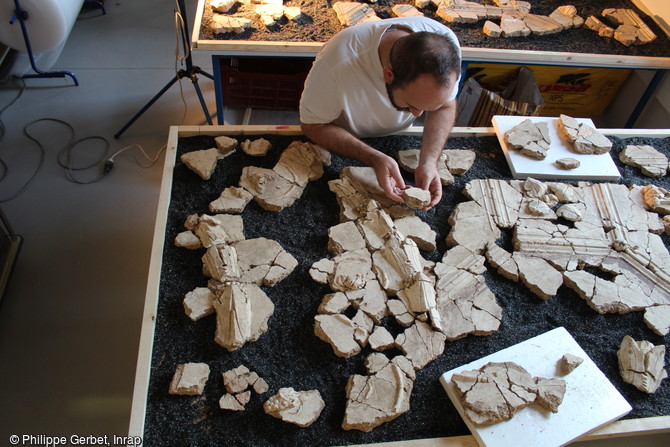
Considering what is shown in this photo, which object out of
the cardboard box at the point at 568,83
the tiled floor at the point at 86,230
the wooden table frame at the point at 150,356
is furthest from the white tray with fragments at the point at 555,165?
the tiled floor at the point at 86,230

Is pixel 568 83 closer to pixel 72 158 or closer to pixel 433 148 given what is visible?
pixel 433 148

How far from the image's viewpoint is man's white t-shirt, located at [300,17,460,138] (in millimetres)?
2129

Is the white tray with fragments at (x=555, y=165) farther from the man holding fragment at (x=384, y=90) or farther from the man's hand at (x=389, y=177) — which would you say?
the man's hand at (x=389, y=177)

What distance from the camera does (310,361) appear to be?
1729mm

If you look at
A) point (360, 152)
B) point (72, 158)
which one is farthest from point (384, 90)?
point (72, 158)

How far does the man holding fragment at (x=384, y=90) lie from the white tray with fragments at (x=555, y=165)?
1.22 ft

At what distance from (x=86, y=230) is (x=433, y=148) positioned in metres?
2.28

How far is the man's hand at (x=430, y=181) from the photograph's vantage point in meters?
2.20

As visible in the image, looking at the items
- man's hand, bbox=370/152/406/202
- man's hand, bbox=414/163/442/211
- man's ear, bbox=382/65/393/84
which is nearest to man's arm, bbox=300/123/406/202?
man's hand, bbox=370/152/406/202

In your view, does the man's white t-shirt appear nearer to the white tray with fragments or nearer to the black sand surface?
the white tray with fragments

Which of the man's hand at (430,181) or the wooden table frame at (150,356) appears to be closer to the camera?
the wooden table frame at (150,356)

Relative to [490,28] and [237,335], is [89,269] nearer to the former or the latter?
[237,335]

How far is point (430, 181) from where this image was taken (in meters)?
2.22

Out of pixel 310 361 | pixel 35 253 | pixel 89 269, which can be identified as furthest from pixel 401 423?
pixel 35 253
